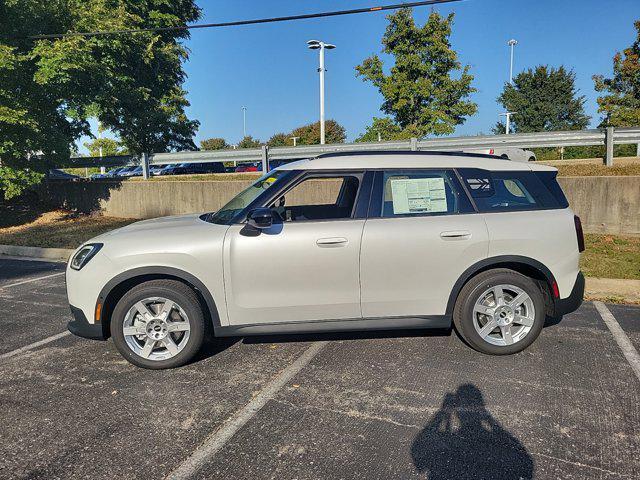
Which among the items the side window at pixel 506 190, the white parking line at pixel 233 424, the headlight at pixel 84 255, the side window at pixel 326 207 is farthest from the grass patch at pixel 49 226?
the side window at pixel 506 190

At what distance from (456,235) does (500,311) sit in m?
0.78

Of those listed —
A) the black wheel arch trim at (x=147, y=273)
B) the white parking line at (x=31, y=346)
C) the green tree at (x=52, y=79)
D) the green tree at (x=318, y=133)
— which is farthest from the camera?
the green tree at (x=318, y=133)

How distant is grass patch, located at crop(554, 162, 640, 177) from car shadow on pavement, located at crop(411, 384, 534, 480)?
791 centimetres

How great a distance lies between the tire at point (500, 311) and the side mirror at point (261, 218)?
5.75ft

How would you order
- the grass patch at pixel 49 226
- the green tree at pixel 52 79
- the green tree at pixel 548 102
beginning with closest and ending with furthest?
1. the grass patch at pixel 49 226
2. the green tree at pixel 52 79
3. the green tree at pixel 548 102

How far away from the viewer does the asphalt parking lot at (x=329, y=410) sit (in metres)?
2.65

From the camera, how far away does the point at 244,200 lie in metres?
4.26

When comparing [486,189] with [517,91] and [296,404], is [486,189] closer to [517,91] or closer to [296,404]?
[296,404]

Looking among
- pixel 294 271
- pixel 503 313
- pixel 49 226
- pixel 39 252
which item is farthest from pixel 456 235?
pixel 49 226

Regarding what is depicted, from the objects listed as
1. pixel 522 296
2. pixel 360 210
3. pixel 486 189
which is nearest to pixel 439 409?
pixel 522 296

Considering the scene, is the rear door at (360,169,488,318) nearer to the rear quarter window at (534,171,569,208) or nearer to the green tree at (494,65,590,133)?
the rear quarter window at (534,171,569,208)

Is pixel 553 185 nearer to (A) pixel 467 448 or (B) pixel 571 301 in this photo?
(B) pixel 571 301

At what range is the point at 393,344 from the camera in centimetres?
443

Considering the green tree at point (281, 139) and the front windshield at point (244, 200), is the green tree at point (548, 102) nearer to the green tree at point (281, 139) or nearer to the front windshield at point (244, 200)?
the green tree at point (281, 139)
